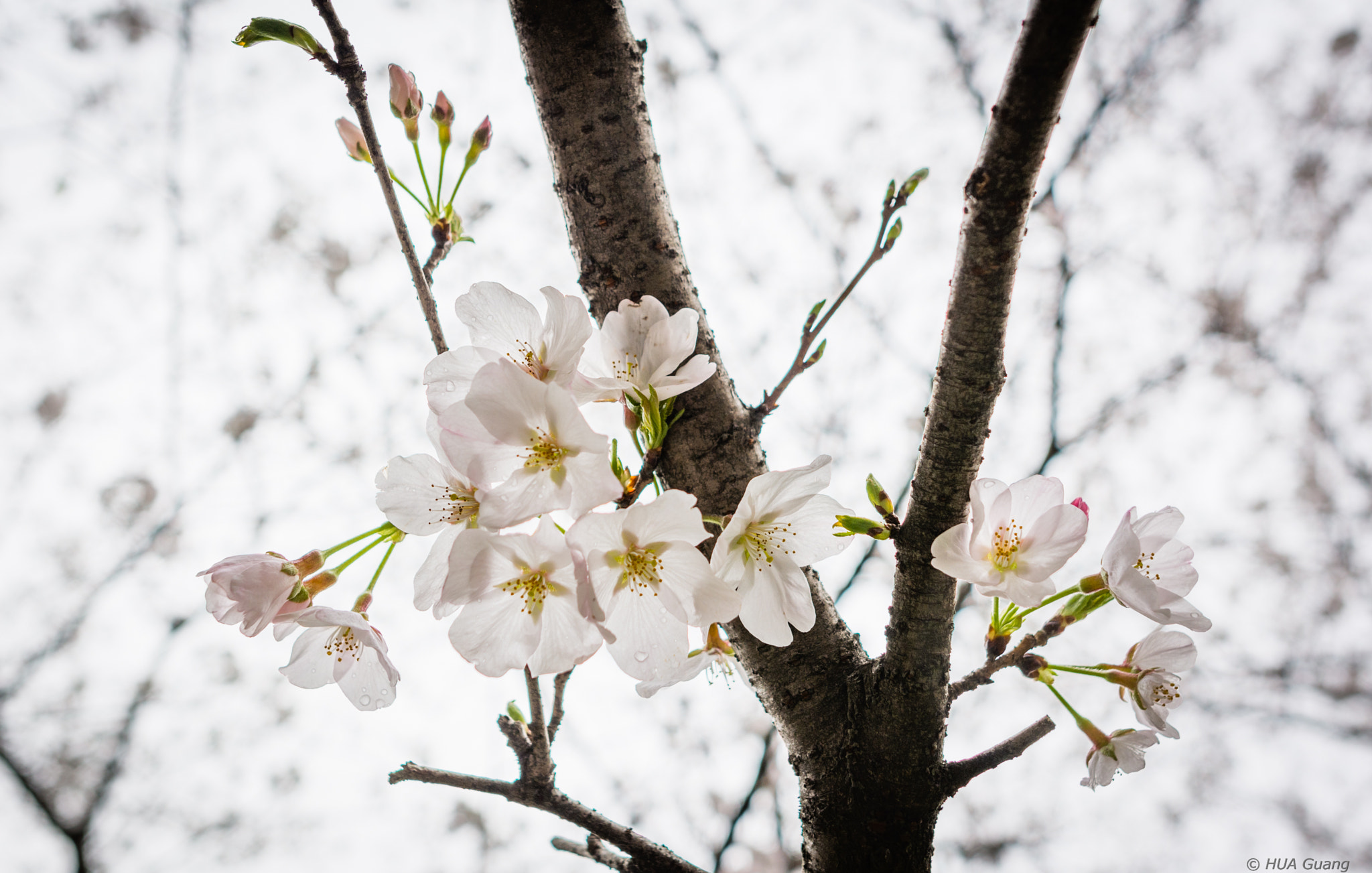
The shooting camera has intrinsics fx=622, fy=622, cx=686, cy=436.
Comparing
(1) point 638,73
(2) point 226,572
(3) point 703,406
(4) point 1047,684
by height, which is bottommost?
(2) point 226,572

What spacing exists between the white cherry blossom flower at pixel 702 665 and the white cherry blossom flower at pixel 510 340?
13.3 inches

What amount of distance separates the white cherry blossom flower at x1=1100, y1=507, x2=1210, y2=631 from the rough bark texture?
0.17 m

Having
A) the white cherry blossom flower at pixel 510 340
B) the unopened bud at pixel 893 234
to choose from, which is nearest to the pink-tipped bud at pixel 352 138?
the white cherry blossom flower at pixel 510 340

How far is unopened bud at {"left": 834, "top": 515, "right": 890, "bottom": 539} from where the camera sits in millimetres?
720

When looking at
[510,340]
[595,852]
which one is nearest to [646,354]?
[510,340]

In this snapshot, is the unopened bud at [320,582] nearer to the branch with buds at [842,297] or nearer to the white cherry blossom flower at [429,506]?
the white cherry blossom flower at [429,506]

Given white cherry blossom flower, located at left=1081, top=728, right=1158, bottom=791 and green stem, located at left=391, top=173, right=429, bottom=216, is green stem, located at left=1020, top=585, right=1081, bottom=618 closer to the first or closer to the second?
white cherry blossom flower, located at left=1081, top=728, right=1158, bottom=791

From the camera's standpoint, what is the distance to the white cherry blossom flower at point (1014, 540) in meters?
0.68

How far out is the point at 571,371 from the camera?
2.24 feet

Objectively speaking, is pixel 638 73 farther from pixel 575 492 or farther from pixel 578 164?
pixel 575 492

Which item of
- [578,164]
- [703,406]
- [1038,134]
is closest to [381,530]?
[703,406]

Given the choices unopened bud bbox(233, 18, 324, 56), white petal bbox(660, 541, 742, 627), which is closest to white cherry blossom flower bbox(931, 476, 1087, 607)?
white petal bbox(660, 541, 742, 627)

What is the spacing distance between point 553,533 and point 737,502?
33 cm

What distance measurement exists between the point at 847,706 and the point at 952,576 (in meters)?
0.28
